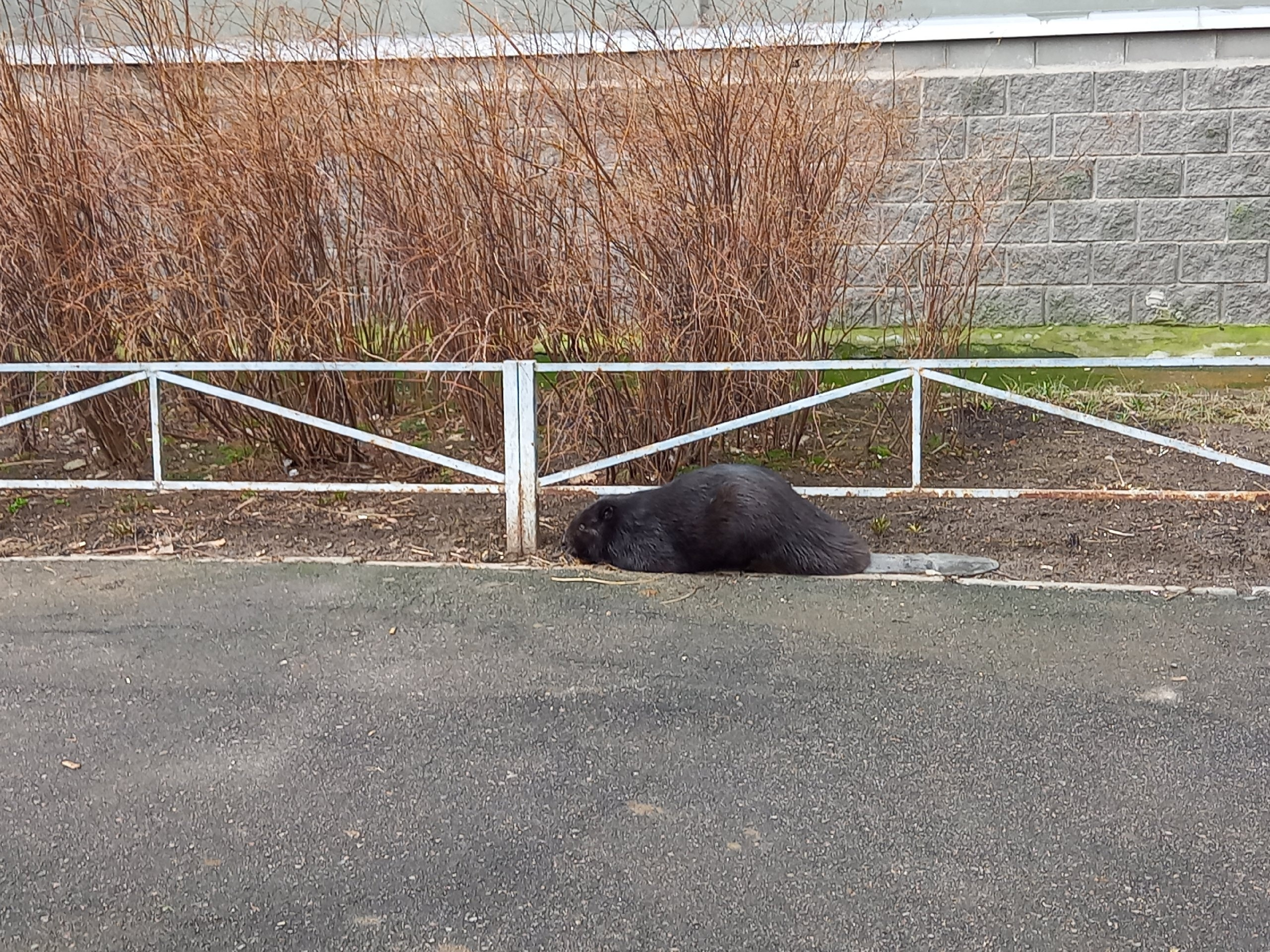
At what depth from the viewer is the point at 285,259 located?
223 inches

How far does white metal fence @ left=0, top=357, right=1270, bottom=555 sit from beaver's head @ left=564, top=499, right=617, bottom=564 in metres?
0.17

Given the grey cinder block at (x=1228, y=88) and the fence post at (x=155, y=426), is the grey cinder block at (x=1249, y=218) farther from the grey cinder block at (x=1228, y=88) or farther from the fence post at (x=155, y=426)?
the fence post at (x=155, y=426)

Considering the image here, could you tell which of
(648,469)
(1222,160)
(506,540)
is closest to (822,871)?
(506,540)

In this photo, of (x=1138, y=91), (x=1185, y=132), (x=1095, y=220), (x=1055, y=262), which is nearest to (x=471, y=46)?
(x=1055, y=262)

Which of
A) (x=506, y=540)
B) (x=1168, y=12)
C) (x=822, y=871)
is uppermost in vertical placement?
(x=1168, y=12)

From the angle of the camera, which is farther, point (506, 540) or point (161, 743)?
point (506, 540)

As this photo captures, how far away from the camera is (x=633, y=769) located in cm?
304

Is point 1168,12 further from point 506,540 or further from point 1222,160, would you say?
point 506,540

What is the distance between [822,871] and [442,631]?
193cm

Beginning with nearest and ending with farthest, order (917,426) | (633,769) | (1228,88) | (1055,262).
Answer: (633,769)
(917,426)
(1228,88)
(1055,262)

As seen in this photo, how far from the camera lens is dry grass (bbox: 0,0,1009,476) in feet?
17.8

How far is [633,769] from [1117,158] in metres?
6.70

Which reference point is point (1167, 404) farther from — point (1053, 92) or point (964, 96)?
point (964, 96)

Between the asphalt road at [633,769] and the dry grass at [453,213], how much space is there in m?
1.56
